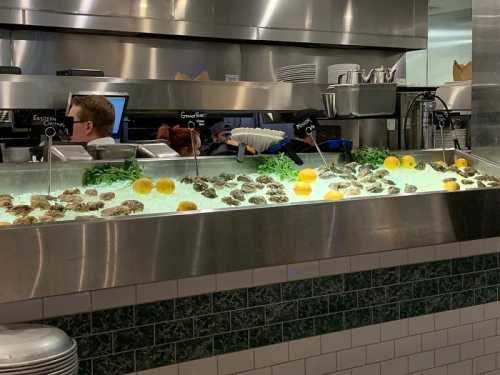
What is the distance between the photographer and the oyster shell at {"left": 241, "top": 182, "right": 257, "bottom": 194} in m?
2.53

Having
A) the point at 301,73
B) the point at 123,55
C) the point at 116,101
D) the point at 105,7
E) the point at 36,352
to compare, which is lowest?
the point at 36,352

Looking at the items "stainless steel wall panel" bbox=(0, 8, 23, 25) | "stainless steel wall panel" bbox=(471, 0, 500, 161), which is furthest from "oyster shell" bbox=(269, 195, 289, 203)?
"stainless steel wall panel" bbox=(0, 8, 23, 25)

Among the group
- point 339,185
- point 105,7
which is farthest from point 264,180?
point 105,7

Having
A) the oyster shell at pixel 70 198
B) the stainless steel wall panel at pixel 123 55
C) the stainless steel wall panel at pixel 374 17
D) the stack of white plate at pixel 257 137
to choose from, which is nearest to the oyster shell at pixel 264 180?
the stack of white plate at pixel 257 137

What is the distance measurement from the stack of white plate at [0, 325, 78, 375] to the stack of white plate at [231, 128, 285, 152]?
1303mm

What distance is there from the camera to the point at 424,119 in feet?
12.0

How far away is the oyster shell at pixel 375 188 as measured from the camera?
2617 mm

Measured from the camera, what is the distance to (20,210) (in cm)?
209

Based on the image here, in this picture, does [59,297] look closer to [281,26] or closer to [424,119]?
[424,119]

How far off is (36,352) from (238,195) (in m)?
0.95

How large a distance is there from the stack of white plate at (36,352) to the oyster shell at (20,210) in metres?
0.37

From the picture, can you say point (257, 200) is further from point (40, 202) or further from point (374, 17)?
point (374, 17)

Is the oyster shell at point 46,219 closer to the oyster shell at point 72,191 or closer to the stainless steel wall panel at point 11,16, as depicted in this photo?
the oyster shell at point 72,191

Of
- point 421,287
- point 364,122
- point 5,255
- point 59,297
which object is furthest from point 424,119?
point 364,122
